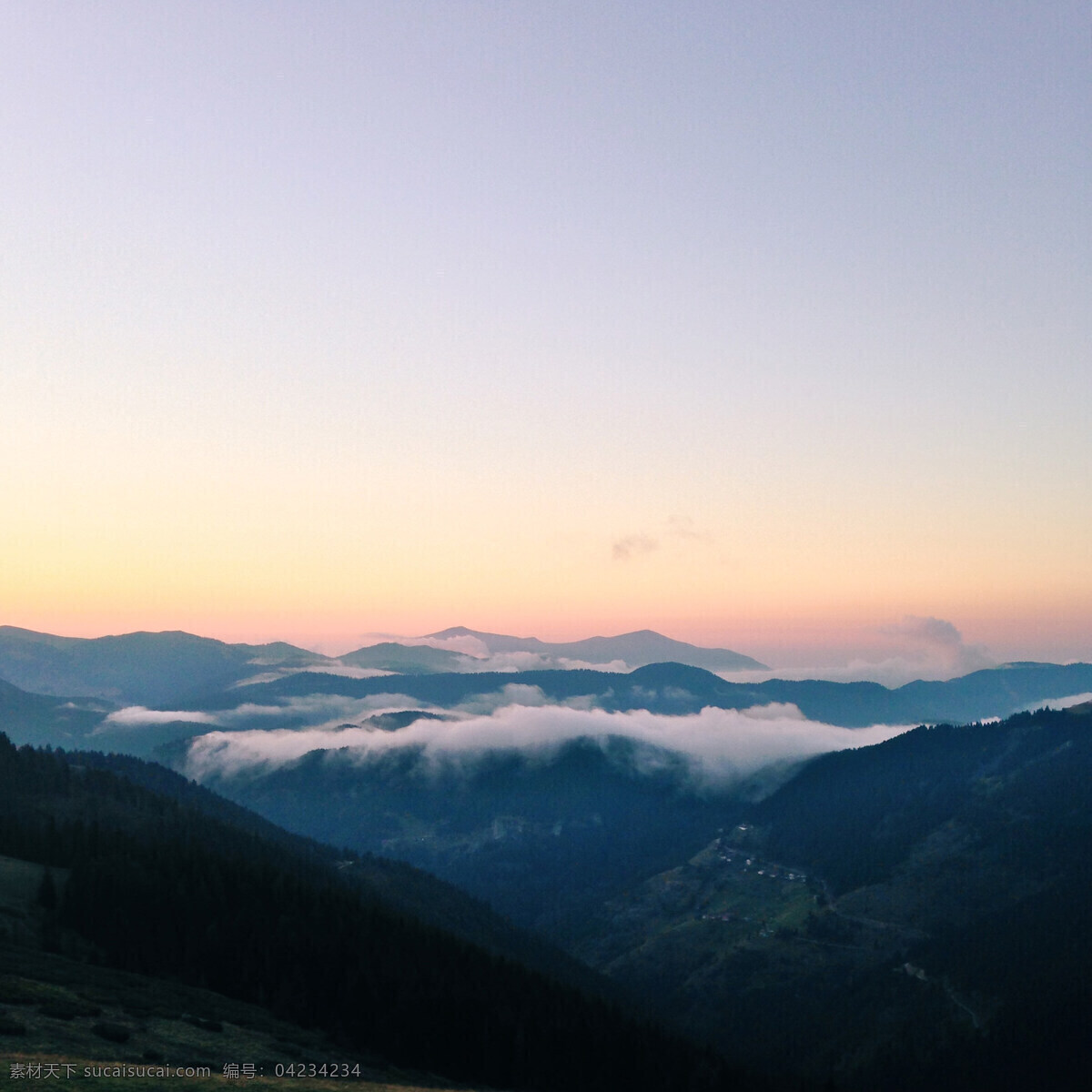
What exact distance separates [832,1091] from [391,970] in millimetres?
102712

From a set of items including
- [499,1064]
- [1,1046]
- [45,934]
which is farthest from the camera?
[499,1064]

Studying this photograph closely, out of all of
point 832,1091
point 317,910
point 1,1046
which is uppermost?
point 1,1046

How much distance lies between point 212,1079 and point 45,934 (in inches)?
3742

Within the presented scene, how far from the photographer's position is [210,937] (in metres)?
159

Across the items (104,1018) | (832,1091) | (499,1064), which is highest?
(104,1018)

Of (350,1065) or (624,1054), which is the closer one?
(350,1065)

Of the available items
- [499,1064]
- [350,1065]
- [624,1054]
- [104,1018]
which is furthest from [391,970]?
[104,1018]

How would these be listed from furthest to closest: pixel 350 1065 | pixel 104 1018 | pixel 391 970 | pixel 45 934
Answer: pixel 391 970 → pixel 45 934 → pixel 350 1065 → pixel 104 1018

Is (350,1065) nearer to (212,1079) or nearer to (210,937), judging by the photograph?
(212,1079)

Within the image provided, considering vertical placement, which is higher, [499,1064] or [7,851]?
[7,851]

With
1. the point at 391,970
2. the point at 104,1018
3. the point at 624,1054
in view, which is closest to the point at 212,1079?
the point at 104,1018

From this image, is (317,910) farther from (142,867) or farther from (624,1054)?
(624,1054)

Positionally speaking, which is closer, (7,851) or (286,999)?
(286,999)

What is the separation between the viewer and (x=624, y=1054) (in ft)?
593
